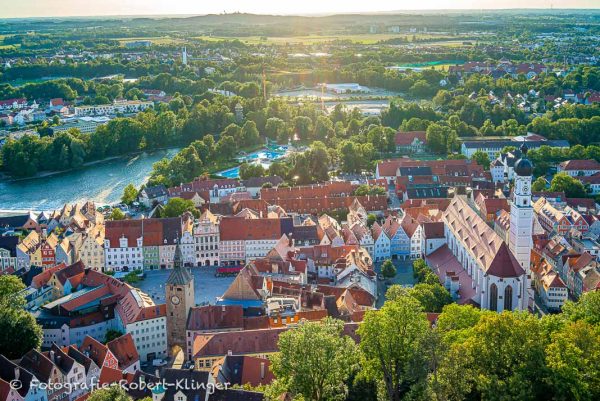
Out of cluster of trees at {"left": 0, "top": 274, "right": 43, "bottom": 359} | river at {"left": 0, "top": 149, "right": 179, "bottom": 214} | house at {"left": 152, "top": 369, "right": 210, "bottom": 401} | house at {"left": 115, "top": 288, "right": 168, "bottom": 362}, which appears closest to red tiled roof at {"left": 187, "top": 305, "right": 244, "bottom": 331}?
house at {"left": 115, "top": 288, "right": 168, "bottom": 362}

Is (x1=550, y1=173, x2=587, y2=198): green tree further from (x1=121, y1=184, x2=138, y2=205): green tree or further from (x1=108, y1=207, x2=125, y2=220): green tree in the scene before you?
(x1=121, y1=184, x2=138, y2=205): green tree

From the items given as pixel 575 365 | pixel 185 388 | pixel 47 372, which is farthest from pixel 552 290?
pixel 47 372

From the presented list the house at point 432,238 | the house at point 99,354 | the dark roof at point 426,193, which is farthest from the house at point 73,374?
the dark roof at point 426,193

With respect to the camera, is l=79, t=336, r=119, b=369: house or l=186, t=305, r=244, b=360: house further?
l=186, t=305, r=244, b=360: house

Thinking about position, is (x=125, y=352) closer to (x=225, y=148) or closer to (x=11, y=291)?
(x=11, y=291)

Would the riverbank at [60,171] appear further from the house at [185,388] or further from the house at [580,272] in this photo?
the house at [185,388]

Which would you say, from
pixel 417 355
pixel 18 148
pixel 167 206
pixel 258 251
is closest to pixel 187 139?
pixel 18 148
